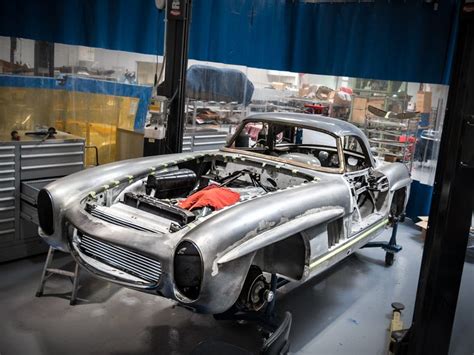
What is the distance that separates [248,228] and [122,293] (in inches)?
62.3

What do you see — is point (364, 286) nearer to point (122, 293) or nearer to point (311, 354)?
point (311, 354)

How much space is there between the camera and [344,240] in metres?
3.43

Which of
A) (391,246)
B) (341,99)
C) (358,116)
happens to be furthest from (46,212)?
(341,99)

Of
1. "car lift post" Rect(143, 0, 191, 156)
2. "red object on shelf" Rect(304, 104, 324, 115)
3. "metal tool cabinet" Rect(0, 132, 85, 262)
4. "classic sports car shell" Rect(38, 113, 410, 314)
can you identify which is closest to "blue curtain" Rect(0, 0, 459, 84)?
"car lift post" Rect(143, 0, 191, 156)

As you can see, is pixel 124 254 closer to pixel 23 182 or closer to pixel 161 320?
pixel 161 320

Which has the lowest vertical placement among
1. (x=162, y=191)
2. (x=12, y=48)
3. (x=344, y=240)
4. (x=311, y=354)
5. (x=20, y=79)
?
(x=311, y=354)

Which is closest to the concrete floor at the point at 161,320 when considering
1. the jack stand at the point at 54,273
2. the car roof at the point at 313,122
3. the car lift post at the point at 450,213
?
the jack stand at the point at 54,273

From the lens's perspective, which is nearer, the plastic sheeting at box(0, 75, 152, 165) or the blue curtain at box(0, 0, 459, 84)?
the blue curtain at box(0, 0, 459, 84)

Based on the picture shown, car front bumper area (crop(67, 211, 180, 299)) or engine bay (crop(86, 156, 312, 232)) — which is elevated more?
engine bay (crop(86, 156, 312, 232))

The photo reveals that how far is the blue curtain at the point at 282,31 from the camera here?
446 cm

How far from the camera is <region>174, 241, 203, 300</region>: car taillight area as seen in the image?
89.7 inches

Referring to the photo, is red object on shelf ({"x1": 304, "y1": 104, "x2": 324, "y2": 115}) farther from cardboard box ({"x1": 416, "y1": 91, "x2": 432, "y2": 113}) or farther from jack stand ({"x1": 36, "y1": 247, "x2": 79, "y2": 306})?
jack stand ({"x1": 36, "y1": 247, "x2": 79, "y2": 306})

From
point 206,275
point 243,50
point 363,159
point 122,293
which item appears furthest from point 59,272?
point 243,50

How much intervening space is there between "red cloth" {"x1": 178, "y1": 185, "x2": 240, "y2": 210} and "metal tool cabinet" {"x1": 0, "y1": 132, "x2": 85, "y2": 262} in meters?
1.47
